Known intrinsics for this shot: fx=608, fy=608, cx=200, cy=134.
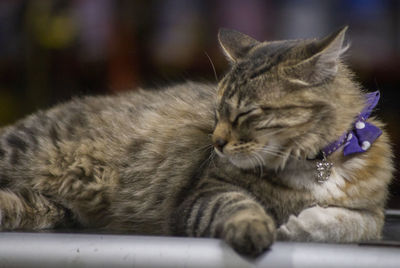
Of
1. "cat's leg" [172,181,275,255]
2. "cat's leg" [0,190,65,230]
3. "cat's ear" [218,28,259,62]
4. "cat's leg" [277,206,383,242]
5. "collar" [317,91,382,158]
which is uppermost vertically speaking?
"cat's ear" [218,28,259,62]

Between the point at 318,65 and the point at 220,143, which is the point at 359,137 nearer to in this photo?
the point at 318,65

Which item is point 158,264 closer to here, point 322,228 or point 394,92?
point 322,228

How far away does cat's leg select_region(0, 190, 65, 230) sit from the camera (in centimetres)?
172

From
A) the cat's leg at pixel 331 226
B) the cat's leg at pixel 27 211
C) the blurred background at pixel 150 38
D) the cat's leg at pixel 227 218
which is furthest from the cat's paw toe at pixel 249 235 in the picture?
the blurred background at pixel 150 38

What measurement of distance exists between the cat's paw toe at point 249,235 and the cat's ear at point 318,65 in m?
0.38

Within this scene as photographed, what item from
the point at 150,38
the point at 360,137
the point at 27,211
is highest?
the point at 360,137

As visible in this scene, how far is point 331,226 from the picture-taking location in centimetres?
148

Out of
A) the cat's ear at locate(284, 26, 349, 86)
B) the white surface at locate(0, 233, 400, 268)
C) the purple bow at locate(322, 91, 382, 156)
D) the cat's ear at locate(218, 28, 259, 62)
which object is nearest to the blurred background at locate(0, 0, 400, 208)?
the cat's ear at locate(218, 28, 259, 62)

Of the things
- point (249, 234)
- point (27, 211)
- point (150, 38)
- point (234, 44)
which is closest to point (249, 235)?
point (249, 234)

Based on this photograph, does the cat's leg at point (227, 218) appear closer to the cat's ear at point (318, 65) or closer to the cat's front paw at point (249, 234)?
the cat's front paw at point (249, 234)

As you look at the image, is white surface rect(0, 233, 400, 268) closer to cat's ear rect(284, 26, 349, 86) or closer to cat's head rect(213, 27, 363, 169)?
cat's head rect(213, 27, 363, 169)

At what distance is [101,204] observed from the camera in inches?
72.7

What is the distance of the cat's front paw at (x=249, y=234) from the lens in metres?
1.25

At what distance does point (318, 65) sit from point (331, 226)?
393 millimetres
